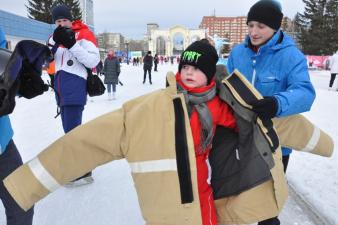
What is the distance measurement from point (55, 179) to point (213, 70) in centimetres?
98

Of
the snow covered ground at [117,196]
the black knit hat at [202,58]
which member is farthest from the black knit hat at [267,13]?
the snow covered ground at [117,196]

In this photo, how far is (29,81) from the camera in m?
2.02

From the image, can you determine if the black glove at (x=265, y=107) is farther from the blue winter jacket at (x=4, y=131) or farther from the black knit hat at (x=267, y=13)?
the blue winter jacket at (x=4, y=131)

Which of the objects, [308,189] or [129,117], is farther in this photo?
[308,189]

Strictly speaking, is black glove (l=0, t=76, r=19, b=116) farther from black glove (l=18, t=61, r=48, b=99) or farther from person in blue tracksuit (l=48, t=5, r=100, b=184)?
person in blue tracksuit (l=48, t=5, r=100, b=184)

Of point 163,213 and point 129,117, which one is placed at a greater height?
point 129,117

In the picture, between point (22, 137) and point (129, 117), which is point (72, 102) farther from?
point (22, 137)

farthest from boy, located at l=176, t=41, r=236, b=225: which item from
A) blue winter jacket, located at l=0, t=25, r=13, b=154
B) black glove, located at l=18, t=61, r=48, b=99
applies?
blue winter jacket, located at l=0, t=25, r=13, b=154

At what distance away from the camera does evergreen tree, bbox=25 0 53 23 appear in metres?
39.6

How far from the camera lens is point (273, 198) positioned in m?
1.96

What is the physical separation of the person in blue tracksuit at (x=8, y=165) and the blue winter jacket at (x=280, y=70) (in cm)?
154

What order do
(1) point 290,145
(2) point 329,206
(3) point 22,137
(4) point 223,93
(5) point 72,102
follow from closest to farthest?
(4) point 223,93, (1) point 290,145, (2) point 329,206, (5) point 72,102, (3) point 22,137

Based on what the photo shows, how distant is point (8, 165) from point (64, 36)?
138 centimetres

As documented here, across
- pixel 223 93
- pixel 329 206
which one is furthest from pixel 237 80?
pixel 329 206
